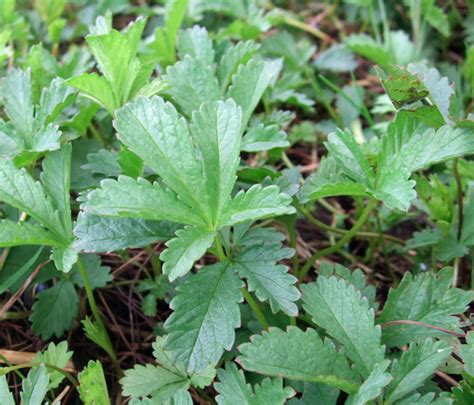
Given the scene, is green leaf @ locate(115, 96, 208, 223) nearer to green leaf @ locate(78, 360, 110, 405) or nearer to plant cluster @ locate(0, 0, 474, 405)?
plant cluster @ locate(0, 0, 474, 405)

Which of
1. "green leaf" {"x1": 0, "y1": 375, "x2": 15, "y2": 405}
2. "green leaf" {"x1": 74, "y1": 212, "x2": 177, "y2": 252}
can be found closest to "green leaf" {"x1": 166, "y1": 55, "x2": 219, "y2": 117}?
"green leaf" {"x1": 74, "y1": 212, "x2": 177, "y2": 252}

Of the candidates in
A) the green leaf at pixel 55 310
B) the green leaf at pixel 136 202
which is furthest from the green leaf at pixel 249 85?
the green leaf at pixel 55 310

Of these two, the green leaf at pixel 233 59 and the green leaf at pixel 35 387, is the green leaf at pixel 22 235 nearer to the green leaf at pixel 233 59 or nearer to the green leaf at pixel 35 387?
the green leaf at pixel 35 387

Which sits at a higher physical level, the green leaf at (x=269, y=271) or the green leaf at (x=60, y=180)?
the green leaf at (x=60, y=180)

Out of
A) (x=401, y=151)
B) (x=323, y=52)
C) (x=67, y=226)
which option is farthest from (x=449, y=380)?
(x=323, y=52)

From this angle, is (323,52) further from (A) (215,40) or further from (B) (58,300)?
(B) (58,300)

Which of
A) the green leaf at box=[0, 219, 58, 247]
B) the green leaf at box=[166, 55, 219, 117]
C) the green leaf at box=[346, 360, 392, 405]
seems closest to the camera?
the green leaf at box=[346, 360, 392, 405]

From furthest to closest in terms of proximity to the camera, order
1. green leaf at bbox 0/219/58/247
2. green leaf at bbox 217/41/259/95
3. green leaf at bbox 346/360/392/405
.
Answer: green leaf at bbox 217/41/259/95
green leaf at bbox 0/219/58/247
green leaf at bbox 346/360/392/405

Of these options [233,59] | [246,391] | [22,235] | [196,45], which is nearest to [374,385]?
[246,391]
